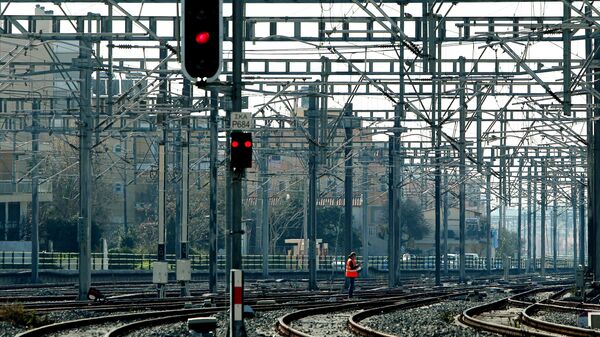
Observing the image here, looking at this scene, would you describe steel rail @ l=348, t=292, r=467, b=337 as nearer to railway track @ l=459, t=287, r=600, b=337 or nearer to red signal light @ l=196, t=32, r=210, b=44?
railway track @ l=459, t=287, r=600, b=337

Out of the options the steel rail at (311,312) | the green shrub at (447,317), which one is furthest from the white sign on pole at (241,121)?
the green shrub at (447,317)

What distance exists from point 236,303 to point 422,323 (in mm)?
9164

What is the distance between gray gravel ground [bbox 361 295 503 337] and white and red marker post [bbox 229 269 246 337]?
5898 millimetres

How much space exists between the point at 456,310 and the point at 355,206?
8785 centimetres

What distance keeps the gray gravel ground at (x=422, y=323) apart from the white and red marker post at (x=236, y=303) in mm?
5898

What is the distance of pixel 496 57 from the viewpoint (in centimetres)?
3822

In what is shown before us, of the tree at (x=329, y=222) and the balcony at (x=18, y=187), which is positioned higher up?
the balcony at (x=18, y=187)

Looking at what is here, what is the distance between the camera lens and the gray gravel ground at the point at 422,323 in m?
23.4

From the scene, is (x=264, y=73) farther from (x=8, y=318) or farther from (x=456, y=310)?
(x=8, y=318)

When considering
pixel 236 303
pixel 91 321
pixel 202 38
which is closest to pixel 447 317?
pixel 91 321

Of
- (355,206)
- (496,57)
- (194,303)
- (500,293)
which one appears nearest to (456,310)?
(194,303)

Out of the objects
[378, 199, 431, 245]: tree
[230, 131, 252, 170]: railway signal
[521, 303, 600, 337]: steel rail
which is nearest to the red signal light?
[230, 131, 252, 170]: railway signal

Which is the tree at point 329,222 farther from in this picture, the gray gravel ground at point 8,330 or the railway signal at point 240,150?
the railway signal at point 240,150

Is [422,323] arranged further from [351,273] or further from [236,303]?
[351,273]
